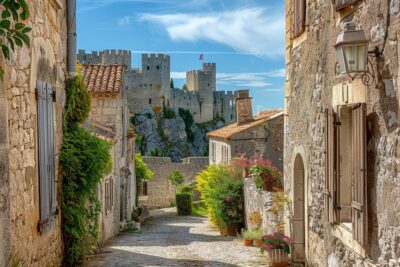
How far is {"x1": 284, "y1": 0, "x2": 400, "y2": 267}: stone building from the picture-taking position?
465cm

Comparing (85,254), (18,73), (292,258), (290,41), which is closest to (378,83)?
(18,73)

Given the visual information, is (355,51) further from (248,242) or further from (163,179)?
(163,179)

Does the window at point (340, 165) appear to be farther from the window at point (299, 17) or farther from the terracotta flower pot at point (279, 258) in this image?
the terracotta flower pot at point (279, 258)

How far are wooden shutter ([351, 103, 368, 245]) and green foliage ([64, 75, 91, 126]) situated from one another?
16.4 feet

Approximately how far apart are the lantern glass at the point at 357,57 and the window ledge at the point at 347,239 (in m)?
1.87

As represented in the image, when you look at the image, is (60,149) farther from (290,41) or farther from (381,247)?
(381,247)

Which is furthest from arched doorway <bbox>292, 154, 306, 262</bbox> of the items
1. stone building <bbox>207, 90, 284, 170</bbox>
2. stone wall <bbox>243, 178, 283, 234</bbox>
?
stone building <bbox>207, 90, 284, 170</bbox>

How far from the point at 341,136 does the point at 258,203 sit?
27.3 ft

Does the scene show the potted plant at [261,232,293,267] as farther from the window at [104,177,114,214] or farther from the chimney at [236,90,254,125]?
the chimney at [236,90,254,125]

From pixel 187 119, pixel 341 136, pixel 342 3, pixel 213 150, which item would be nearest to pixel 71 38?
pixel 342 3

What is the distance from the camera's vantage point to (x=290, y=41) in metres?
9.41

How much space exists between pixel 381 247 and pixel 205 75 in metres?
68.4

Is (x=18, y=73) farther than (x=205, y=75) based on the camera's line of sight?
No

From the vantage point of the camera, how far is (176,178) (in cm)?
4166
